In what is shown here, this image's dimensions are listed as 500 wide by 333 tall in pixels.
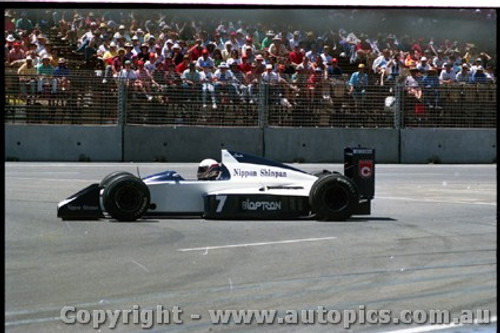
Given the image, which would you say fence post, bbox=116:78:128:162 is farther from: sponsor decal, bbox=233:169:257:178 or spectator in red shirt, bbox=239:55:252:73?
sponsor decal, bbox=233:169:257:178

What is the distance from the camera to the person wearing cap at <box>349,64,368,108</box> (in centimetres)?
2183

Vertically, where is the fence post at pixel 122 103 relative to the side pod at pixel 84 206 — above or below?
above

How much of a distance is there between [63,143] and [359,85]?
6.38 m

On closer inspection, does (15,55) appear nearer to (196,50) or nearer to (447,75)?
(196,50)

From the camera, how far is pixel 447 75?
2220cm

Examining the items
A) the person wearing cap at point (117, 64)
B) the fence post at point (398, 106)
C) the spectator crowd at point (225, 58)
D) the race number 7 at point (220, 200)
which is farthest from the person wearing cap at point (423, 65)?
the race number 7 at point (220, 200)

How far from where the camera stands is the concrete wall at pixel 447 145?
22750 millimetres

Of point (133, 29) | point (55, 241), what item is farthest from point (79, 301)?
point (133, 29)

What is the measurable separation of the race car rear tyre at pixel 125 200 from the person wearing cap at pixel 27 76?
9.90 m

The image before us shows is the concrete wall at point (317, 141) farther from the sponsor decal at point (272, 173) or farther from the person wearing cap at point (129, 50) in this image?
the sponsor decal at point (272, 173)

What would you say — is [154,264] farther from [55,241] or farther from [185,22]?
[185,22]

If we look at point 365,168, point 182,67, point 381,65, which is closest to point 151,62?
point 182,67

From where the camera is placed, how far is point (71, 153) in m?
21.5

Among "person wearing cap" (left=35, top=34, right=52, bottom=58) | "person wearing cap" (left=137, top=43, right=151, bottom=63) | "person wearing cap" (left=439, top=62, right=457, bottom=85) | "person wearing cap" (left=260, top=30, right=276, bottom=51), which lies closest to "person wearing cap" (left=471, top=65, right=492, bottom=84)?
"person wearing cap" (left=439, top=62, right=457, bottom=85)
